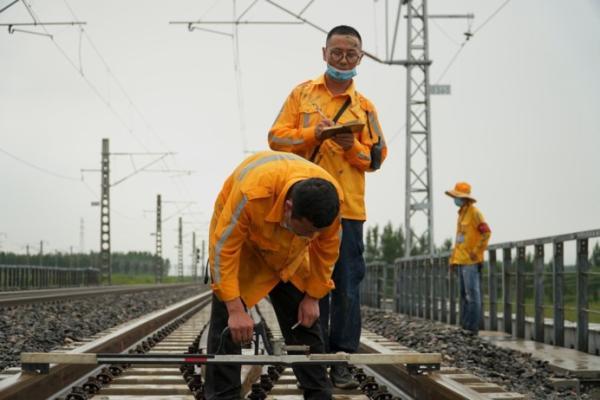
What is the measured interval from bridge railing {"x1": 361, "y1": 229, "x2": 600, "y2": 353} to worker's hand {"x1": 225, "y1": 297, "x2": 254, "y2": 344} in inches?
231

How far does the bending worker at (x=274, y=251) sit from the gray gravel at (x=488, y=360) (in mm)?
2455

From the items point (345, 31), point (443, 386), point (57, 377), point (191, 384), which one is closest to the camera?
point (443, 386)

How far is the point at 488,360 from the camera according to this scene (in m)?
8.23

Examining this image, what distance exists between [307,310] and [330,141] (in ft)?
4.63

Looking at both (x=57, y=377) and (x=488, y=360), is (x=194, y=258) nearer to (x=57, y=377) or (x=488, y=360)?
(x=488, y=360)

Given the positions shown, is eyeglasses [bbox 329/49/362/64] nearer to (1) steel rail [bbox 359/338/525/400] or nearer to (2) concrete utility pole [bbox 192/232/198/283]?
(1) steel rail [bbox 359/338/525/400]

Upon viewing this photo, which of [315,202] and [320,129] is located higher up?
[320,129]

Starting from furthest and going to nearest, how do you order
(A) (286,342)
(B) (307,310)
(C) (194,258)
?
(C) (194,258)
(A) (286,342)
(B) (307,310)

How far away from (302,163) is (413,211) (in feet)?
63.6

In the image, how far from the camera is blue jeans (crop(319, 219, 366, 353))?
5234mm

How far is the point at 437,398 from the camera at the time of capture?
4.91 metres

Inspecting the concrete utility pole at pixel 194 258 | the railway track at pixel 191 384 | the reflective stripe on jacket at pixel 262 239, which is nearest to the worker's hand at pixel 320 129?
the reflective stripe on jacket at pixel 262 239

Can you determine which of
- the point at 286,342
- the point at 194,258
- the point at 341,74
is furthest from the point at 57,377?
the point at 194,258

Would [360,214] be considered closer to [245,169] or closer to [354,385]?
[354,385]
